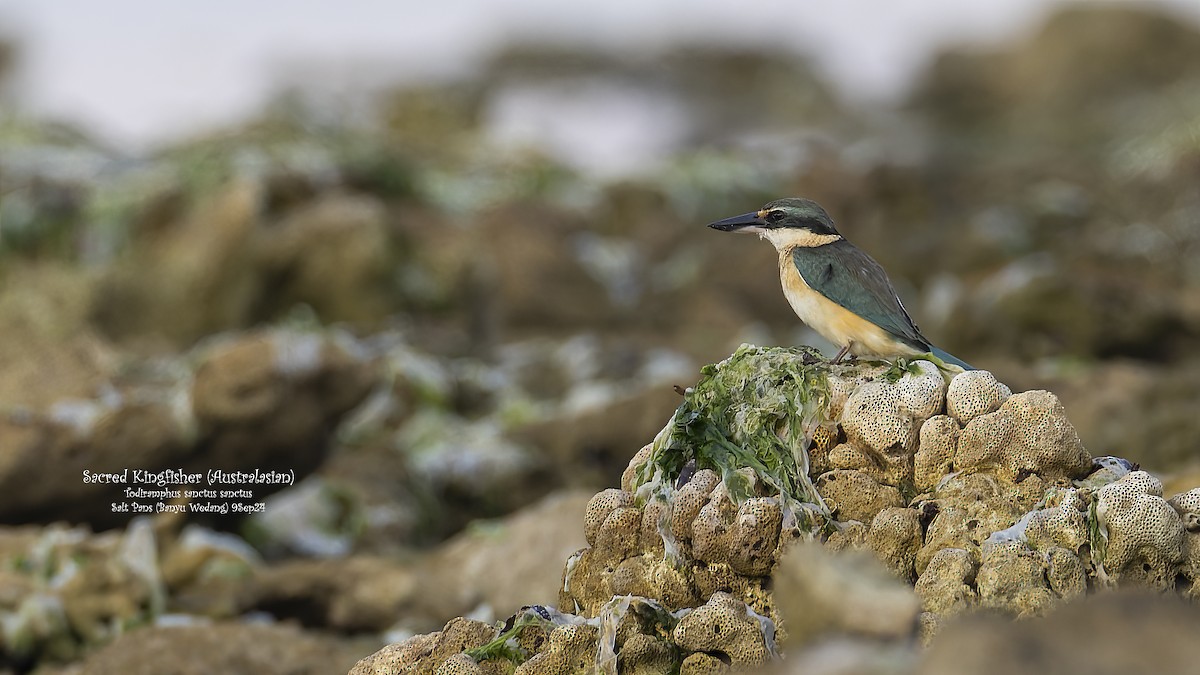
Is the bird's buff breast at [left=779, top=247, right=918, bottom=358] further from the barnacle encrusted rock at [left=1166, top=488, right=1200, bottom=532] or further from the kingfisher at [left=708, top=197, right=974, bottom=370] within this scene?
the barnacle encrusted rock at [left=1166, top=488, right=1200, bottom=532]

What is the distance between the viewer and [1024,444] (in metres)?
4.54

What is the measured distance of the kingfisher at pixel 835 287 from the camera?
5.32 metres

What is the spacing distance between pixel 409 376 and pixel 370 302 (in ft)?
12.6

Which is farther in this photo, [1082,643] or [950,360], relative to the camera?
[950,360]

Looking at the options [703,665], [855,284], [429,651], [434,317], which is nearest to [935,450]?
[855,284]

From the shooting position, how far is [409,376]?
13.5m

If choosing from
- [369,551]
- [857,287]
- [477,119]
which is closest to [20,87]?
[477,119]

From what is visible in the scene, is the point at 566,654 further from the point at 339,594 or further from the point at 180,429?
the point at 180,429

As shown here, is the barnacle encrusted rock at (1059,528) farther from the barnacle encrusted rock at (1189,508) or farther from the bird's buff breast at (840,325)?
the bird's buff breast at (840,325)

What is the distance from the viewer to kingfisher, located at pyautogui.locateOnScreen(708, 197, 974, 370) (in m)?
5.32

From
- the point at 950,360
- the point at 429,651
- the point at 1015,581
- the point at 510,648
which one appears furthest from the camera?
the point at 950,360

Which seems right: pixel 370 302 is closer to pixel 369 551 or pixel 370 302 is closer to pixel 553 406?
pixel 553 406

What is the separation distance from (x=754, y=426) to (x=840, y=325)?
0.87 m

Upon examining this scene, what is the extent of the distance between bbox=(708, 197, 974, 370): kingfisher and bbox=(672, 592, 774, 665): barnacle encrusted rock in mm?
1289
